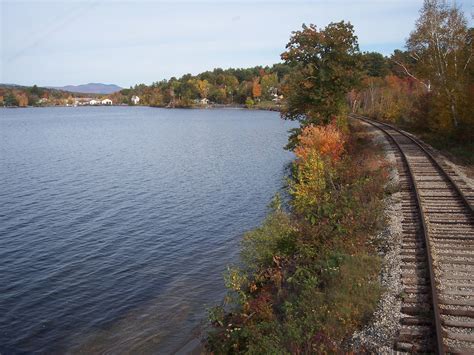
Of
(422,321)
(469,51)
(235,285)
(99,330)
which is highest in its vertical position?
(469,51)

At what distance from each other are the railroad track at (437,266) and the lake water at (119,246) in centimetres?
749

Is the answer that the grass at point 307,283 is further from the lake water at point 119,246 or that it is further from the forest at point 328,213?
the lake water at point 119,246

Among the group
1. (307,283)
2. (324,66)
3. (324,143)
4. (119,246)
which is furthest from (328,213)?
(324,66)

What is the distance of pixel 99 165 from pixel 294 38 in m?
25.8

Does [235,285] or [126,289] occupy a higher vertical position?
[235,285]

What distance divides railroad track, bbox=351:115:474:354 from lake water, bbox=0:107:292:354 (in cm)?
749

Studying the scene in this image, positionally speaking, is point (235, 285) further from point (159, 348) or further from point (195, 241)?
point (195, 241)

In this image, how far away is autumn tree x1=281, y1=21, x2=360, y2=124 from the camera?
36.1 metres

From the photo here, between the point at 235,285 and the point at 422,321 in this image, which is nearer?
the point at 422,321

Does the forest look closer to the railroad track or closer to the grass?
the grass

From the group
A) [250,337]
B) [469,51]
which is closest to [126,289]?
[250,337]

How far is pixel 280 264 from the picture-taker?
15.0m

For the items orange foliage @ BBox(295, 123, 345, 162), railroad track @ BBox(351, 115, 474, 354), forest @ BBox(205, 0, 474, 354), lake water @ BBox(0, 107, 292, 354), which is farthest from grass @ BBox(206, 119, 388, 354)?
orange foliage @ BBox(295, 123, 345, 162)

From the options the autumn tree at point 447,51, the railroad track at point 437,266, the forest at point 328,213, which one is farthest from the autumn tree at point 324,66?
the railroad track at point 437,266
